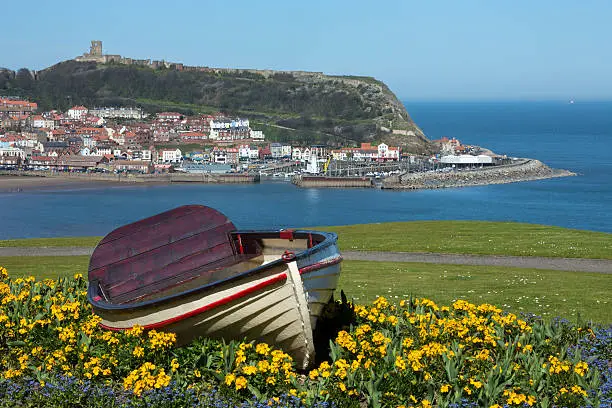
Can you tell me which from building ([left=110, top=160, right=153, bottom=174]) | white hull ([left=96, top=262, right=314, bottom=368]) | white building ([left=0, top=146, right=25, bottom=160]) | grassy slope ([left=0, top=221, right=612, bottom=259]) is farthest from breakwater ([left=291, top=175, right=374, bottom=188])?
white hull ([left=96, top=262, right=314, bottom=368])

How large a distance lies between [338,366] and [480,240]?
18618 millimetres

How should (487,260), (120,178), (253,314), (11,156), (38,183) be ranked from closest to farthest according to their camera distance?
(253,314), (487,260), (38,183), (120,178), (11,156)

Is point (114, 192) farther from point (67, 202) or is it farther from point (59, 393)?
point (59, 393)

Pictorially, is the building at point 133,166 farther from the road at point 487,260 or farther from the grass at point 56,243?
the road at point 487,260

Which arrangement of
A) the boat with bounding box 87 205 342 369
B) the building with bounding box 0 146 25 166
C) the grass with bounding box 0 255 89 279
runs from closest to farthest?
1. the boat with bounding box 87 205 342 369
2. the grass with bounding box 0 255 89 279
3. the building with bounding box 0 146 25 166

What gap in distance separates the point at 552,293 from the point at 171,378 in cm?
977

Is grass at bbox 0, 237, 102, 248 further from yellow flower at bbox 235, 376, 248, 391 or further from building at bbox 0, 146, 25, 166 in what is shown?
building at bbox 0, 146, 25, 166

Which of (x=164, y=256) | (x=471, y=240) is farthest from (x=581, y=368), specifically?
(x=471, y=240)

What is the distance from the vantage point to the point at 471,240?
30203 millimetres

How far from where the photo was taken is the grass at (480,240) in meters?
27.8

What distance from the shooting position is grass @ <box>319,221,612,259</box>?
91.2ft

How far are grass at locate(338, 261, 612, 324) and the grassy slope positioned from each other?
12.9 feet

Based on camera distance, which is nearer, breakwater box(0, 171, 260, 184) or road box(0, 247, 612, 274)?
road box(0, 247, 612, 274)

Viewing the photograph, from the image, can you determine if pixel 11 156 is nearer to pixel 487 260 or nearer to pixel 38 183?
pixel 38 183
